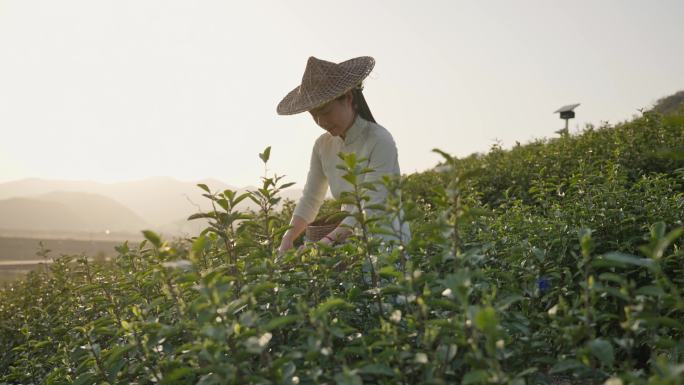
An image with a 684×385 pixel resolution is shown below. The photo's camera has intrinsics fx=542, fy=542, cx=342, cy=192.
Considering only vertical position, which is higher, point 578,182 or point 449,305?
point 578,182

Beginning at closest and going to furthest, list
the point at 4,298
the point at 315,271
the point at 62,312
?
the point at 315,271 < the point at 62,312 < the point at 4,298

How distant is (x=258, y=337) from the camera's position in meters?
1.47

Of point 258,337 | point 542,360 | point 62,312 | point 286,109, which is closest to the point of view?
point 258,337

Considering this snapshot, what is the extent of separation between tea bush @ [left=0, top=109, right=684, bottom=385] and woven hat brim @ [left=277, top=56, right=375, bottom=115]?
4.02 feet

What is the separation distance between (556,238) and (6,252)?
201 ft

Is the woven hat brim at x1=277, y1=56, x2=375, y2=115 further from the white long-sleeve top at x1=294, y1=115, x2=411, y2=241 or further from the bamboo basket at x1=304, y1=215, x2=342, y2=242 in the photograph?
the bamboo basket at x1=304, y1=215, x2=342, y2=242

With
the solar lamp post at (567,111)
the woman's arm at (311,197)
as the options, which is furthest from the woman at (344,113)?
the solar lamp post at (567,111)

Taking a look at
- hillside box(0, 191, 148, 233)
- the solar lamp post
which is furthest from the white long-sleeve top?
hillside box(0, 191, 148, 233)

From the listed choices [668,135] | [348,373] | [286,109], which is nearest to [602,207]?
[286,109]

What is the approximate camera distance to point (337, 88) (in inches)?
141

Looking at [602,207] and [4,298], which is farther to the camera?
[4,298]

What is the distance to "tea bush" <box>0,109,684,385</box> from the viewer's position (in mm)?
1431

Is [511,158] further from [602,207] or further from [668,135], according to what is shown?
[602,207]

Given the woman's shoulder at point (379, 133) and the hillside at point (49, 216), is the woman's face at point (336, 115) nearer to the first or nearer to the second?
the woman's shoulder at point (379, 133)
